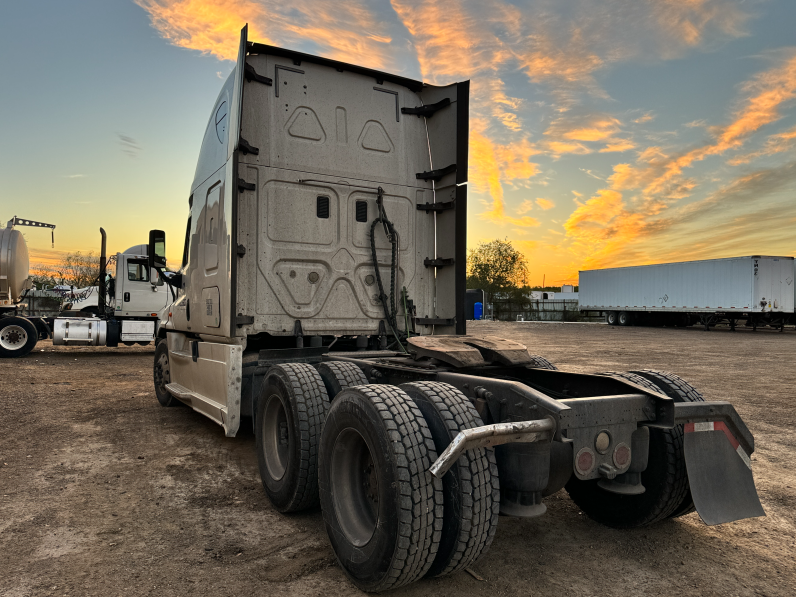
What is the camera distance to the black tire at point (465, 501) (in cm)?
248

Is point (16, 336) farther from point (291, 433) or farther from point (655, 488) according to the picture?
point (655, 488)

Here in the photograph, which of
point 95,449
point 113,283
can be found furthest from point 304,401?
point 113,283

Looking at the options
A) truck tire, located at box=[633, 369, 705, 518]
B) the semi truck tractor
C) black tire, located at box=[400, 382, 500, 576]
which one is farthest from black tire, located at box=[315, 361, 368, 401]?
truck tire, located at box=[633, 369, 705, 518]

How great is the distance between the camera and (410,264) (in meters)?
5.48

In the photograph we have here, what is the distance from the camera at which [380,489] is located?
2568 mm

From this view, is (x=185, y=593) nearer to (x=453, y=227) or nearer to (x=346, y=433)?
(x=346, y=433)

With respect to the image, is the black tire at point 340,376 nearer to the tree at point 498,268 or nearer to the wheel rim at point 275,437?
the wheel rim at point 275,437

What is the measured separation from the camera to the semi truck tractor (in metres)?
2.56

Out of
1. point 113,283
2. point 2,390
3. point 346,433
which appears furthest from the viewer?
point 113,283

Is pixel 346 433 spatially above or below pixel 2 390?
above

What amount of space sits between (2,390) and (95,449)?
4.78m

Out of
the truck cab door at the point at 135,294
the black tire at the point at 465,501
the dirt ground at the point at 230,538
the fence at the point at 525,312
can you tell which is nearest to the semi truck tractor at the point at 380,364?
the black tire at the point at 465,501

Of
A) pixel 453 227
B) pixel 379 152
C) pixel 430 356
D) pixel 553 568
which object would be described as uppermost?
pixel 379 152

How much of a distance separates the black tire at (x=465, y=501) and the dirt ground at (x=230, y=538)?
0.98 feet
